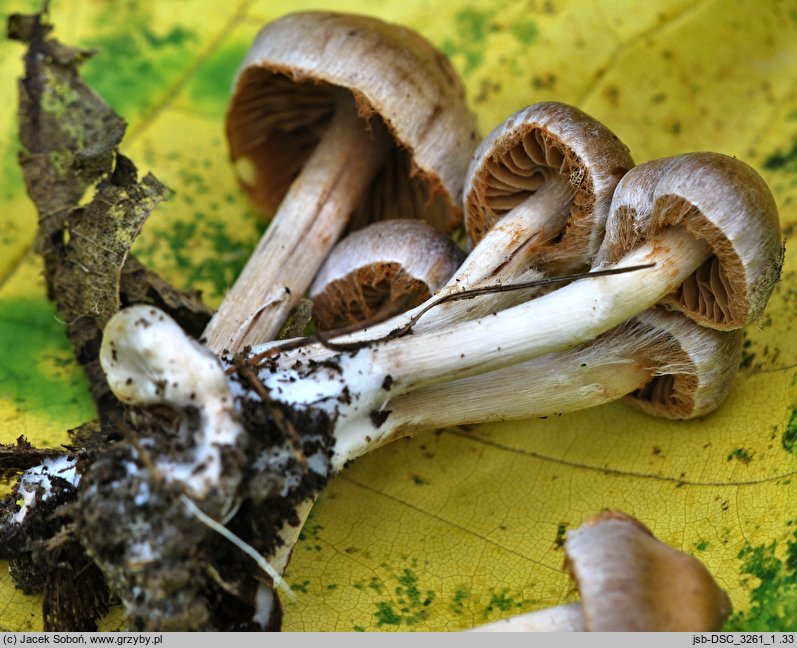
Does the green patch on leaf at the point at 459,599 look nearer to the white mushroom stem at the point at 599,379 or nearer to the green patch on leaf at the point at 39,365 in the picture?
the white mushroom stem at the point at 599,379

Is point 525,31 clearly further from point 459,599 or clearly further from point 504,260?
point 459,599

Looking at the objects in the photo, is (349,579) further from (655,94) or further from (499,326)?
(655,94)

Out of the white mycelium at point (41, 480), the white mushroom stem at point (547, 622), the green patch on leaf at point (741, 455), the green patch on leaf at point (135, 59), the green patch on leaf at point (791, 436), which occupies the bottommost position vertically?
the white mycelium at point (41, 480)

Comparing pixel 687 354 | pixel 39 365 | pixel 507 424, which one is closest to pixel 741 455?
pixel 687 354

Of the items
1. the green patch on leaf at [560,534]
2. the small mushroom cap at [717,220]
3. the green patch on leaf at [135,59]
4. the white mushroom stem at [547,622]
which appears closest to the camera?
the white mushroom stem at [547,622]

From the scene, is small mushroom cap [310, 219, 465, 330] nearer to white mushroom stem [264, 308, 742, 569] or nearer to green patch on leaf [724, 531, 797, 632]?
white mushroom stem [264, 308, 742, 569]

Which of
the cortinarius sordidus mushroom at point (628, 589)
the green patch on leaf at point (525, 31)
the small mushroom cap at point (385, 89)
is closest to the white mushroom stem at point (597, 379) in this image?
the cortinarius sordidus mushroom at point (628, 589)

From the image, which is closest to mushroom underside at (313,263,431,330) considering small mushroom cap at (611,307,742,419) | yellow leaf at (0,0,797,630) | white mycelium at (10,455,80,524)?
yellow leaf at (0,0,797,630)
